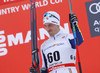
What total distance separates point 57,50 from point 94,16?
1.09 meters

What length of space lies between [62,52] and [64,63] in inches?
5.0

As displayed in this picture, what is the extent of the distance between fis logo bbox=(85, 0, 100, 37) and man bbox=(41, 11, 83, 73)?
79 centimetres

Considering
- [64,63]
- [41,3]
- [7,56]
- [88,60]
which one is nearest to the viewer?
[64,63]

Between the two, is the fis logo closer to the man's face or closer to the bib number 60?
the man's face

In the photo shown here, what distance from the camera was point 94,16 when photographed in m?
3.06

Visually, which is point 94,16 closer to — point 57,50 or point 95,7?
point 95,7

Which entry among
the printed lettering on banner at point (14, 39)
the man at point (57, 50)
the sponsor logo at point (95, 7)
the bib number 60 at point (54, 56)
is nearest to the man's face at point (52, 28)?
the man at point (57, 50)

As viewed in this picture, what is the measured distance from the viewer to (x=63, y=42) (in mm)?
2312

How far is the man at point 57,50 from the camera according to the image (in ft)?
7.39

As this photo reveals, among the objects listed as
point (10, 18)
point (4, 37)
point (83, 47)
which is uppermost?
point (10, 18)

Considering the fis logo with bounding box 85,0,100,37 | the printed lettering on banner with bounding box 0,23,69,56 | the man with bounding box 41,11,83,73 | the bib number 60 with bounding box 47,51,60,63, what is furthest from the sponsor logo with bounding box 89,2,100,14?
the bib number 60 with bounding box 47,51,60,63

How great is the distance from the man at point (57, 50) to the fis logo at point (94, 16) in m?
0.79

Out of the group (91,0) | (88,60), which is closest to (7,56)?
(88,60)

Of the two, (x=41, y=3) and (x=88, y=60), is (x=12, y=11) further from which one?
(x=88, y=60)
